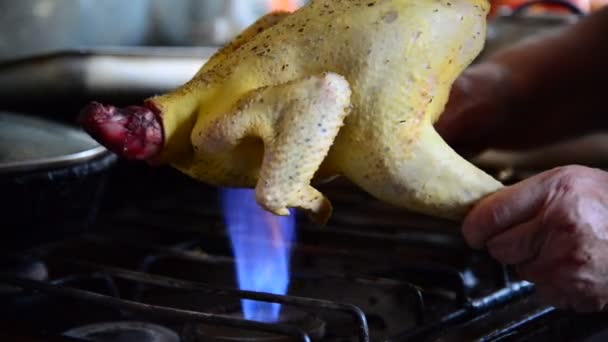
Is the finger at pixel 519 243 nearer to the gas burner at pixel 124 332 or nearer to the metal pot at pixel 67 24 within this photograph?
the gas burner at pixel 124 332

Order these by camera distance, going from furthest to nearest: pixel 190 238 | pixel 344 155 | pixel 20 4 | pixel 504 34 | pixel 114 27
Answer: pixel 504 34
pixel 114 27
pixel 20 4
pixel 190 238
pixel 344 155

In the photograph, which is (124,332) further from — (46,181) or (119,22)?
(119,22)

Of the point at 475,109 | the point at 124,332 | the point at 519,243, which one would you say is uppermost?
the point at 475,109

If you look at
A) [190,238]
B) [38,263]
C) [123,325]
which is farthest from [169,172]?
[123,325]

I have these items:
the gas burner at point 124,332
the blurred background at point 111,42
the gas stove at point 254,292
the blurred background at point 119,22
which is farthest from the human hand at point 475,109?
the blurred background at point 119,22

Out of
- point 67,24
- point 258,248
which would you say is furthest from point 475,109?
point 67,24

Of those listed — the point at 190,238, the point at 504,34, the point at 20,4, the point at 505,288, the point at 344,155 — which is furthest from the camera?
the point at 504,34

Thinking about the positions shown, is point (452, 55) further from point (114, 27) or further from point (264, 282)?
point (114, 27)
